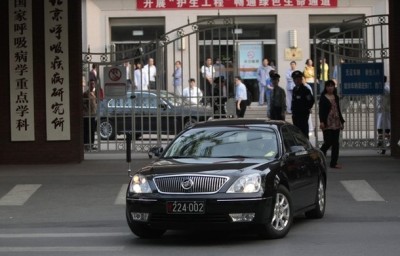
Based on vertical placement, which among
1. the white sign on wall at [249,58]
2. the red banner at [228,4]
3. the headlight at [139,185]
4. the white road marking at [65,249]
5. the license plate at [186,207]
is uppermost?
the red banner at [228,4]

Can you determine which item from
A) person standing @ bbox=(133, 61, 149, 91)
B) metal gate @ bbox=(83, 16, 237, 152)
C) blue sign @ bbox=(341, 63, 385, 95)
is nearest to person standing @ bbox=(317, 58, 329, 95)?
blue sign @ bbox=(341, 63, 385, 95)

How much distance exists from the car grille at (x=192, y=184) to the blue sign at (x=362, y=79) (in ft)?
32.3

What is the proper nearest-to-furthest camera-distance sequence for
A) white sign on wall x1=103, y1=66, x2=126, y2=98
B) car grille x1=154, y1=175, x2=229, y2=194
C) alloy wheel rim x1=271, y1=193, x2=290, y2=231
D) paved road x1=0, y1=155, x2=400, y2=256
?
car grille x1=154, y1=175, x2=229, y2=194 < paved road x1=0, y1=155, x2=400, y2=256 < alloy wheel rim x1=271, y1=193, x2=290, y2=231 < white sign on wall x1=103, y1=66, x2=126, y2=98

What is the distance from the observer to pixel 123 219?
11.7m

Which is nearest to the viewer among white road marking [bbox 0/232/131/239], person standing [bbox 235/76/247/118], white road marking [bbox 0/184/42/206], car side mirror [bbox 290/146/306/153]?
white road marking [bbox 0/232/131/239]

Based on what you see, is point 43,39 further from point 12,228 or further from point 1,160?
point 12,228

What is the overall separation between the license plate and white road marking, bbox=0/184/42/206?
196 inches

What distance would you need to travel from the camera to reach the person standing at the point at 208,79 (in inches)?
722

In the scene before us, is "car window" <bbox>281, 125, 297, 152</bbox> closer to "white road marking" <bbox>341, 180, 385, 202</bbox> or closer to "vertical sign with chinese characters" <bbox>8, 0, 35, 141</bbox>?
"white road marking" <bbox>341, 180, 385, 202</bbox>

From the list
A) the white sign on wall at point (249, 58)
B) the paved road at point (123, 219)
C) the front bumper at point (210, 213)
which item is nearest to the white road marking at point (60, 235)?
the paved road at point (123, 219)

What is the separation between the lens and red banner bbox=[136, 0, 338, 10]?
30.6 metres

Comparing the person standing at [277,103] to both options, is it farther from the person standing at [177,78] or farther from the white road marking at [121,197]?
the white road marking at [121,197]

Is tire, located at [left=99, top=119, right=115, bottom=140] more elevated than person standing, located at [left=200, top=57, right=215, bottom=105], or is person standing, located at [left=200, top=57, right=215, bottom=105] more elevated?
person standing, located at [left=200, top=57, right=215, bottom=105]

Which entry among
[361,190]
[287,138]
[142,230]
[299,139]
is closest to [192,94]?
[361,190]
